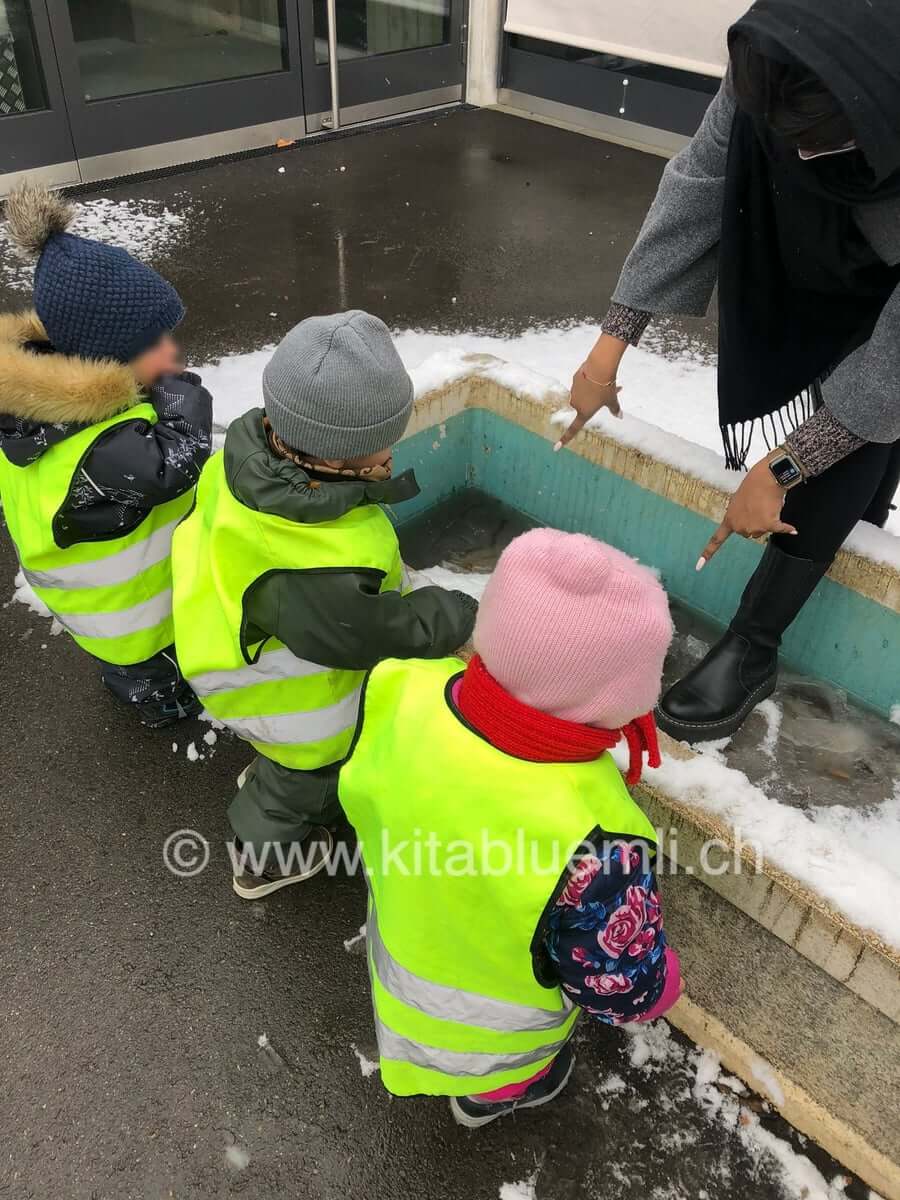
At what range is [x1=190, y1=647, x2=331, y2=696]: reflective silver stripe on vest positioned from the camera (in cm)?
162

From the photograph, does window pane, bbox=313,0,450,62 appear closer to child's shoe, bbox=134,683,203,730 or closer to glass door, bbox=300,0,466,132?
glass door, bbox=300,0,466,132

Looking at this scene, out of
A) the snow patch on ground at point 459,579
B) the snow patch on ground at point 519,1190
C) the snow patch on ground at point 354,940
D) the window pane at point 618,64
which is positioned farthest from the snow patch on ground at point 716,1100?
the window pane at point 618,64

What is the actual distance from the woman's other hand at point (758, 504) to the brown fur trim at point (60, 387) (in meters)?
1.22

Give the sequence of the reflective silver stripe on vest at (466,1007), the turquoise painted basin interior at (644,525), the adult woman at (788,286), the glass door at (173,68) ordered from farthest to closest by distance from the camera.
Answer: the glass door at (173,68), the turquoise painted basin interior at (644,525), the reflective silver stripe on vest at (466,1007), the adult woman at (788,286)

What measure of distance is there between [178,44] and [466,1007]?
6.66 metres

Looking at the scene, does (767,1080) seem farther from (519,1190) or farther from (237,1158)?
(237,1158)

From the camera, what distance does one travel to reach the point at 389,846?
3.96 feet

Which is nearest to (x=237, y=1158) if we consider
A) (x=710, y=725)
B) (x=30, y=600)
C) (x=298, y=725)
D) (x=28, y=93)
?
(x=298, y=725)

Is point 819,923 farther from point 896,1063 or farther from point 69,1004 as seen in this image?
point 69,1004

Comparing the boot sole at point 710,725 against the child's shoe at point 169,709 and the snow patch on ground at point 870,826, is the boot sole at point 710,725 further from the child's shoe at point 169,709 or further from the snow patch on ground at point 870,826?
the child's shoe at point 169,709

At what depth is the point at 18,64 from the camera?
504cm

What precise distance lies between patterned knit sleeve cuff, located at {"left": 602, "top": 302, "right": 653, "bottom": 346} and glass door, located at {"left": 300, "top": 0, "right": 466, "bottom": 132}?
534 cm

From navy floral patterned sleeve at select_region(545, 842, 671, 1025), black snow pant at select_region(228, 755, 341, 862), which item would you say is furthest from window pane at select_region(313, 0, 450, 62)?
navy floral patterned sleeve at select_region(545, 842, 671, 1025)

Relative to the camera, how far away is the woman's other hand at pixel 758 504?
5.22ft
